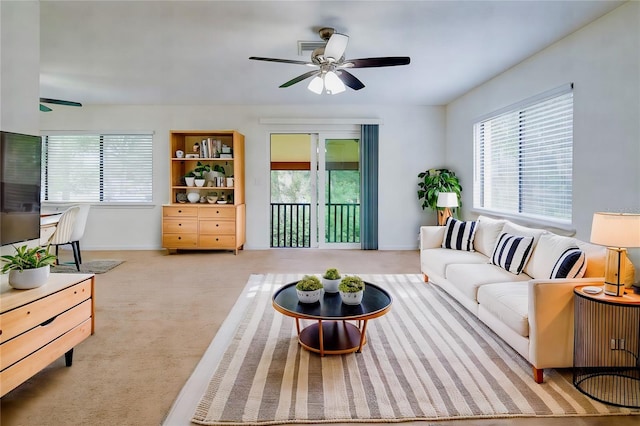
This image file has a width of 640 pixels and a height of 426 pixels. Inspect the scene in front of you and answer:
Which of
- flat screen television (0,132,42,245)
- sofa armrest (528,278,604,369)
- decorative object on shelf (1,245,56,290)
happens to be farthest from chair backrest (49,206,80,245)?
sofa armrest (528,278,604,369)

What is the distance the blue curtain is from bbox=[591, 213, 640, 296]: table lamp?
416 cm

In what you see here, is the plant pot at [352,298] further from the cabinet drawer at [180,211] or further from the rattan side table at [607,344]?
the cabinet drawer at [180,211]

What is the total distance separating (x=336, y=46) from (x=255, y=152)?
3.62 meters

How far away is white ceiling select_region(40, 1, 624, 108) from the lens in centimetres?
275

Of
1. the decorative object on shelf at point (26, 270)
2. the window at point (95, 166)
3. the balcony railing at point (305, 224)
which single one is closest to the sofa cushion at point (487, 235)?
the balcony railing at point (305, 224)

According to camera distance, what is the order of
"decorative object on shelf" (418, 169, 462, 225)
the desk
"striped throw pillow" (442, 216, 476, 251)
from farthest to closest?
"decorative object on shelf" (418, 169, 462, 225) → the desk → "striped throw pillow" (442, 216, 476, 251)

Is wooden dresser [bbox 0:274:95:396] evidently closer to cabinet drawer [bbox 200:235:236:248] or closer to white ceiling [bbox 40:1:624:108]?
white ceiling [bbox 40:1:624:108]

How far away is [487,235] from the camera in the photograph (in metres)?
3.75

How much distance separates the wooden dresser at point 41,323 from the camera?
5.63ft

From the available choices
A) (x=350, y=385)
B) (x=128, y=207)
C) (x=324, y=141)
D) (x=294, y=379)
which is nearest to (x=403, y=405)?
(x=350, y=385)

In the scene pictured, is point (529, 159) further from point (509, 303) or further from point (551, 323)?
point (551, 323)

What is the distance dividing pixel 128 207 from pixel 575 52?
6.51 m

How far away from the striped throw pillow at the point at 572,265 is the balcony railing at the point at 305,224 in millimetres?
4121

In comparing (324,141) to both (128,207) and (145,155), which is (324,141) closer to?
(145,155)
